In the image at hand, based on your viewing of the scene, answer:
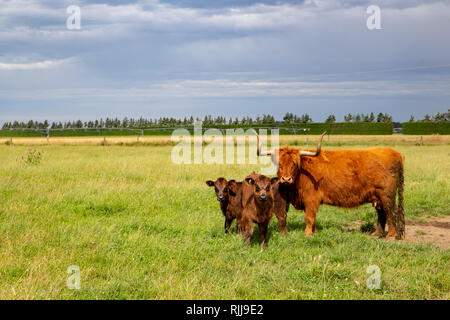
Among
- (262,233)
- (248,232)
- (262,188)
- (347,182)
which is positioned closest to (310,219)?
(347,182)

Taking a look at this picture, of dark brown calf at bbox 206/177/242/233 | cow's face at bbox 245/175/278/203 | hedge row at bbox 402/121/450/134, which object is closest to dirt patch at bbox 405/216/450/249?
cow's face at bbox 245/175/278/203

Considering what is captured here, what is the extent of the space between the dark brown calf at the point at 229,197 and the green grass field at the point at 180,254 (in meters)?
0.37

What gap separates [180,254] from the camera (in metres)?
5.69

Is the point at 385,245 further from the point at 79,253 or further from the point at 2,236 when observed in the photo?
the point at 2,236

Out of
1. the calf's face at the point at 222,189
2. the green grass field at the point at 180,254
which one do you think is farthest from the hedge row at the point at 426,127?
the calf's face at the point at 222,189

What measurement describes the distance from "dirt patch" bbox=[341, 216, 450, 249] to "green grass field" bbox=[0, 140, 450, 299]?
1.41 feet

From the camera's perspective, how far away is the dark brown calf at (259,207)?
241 inches

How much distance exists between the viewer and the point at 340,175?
24.7 ft

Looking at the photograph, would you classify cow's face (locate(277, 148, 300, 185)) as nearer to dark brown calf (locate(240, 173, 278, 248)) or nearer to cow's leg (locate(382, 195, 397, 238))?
dark brown calf (locate(240, 173, 278, 248))

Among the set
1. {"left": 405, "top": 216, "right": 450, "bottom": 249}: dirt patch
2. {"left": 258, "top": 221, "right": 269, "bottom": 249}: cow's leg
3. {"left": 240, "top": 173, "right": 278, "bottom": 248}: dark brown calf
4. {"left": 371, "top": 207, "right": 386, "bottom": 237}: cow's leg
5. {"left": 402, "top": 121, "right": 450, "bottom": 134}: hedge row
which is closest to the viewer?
{"left": 240, "top": 173, "right": 278, "bottom": 248}: dark brown calf

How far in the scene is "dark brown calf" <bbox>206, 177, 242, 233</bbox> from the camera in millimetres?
7090
